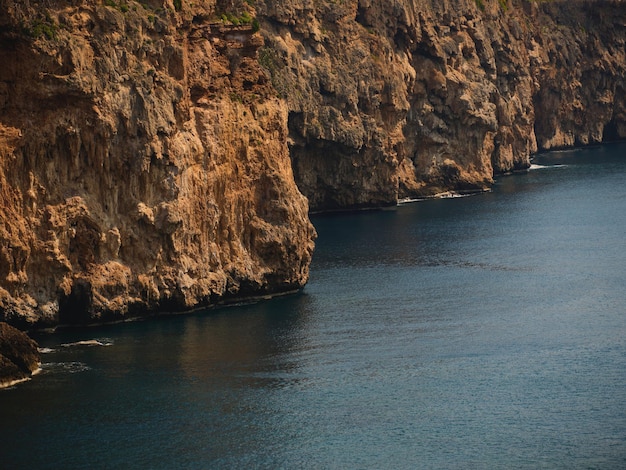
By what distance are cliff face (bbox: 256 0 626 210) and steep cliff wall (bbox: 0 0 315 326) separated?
3346 cm

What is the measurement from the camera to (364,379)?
6769 cm

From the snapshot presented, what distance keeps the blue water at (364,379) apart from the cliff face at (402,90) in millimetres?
26027

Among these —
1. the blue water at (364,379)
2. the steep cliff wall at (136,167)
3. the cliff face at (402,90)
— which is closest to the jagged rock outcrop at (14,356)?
the blue water at (364,379)

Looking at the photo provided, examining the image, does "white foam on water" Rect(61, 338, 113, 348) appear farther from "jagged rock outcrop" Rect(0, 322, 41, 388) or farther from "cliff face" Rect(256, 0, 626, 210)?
"cliff face" Rect(256, 0, 626, 210)

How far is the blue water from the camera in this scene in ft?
188

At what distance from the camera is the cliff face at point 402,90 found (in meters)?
126

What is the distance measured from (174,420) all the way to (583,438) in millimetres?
18204

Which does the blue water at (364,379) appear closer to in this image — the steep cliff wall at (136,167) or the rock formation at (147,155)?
the steep cliff wall at (136,167)

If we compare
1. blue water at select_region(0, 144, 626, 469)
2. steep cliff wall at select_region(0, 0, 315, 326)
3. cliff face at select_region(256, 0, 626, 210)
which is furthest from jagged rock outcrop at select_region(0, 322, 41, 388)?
cliff face at select_region(256, 0, 626, 210)

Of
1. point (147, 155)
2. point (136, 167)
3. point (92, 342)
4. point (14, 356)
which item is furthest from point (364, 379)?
point (147, 155)

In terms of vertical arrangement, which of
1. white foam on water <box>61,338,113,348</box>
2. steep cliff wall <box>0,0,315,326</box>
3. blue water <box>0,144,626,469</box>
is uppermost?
steep cliff wall <box>0,0,315,326</box>

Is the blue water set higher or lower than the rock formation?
lower

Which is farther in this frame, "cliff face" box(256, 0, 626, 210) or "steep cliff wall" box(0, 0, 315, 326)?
"cliff face" box(256, 0, 626, 210)

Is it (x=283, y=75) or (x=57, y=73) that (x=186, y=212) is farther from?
(x=283, y=75)
